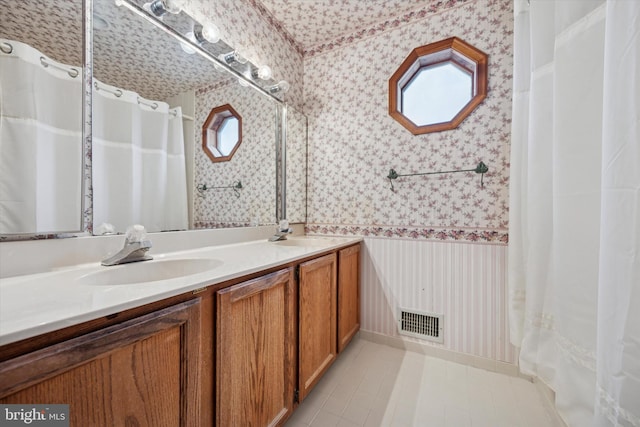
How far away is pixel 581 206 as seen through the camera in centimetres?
75

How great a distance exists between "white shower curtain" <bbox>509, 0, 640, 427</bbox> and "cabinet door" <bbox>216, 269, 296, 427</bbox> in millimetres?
918

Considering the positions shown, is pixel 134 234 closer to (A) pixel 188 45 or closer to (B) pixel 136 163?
(B) pixel 136 163

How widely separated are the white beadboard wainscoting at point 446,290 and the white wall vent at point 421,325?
0.03m

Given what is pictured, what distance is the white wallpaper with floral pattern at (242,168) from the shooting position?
138cm

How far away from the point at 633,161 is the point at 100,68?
1628 mm

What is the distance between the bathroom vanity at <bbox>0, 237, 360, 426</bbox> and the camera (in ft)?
1.48

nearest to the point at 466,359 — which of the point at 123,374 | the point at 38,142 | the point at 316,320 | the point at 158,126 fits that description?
the point at 316,320

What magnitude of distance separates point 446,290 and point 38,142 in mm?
2099

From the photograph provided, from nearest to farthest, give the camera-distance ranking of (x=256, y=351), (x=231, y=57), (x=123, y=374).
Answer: (x=123, y=374), (x=256, y=351), (x=231, y=57)

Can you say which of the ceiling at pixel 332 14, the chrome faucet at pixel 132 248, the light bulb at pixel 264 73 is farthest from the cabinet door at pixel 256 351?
the ceiling at pixel 332 14

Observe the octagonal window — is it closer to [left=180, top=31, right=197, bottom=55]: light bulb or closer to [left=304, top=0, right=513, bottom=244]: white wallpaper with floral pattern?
[left=180, top=31, right=197, bottom=55]: light bulb

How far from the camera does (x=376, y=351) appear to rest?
1.80 metres

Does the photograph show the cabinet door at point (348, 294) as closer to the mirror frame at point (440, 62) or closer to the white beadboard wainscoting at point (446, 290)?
the white beadboard wainscoting at point (446, 290)

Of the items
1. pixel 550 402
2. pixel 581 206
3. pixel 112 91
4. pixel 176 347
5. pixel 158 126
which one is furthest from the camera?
pixel 550 402
